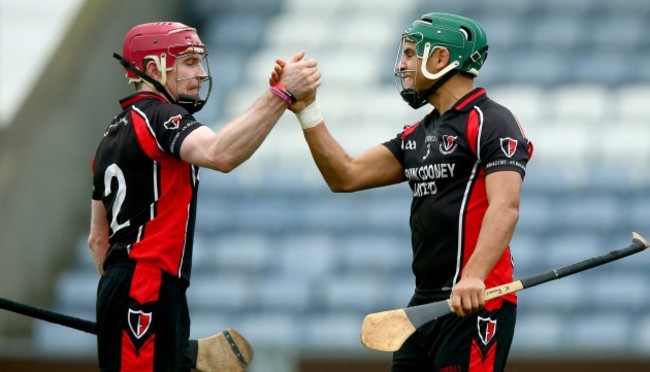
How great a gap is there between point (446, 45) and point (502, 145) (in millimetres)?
543

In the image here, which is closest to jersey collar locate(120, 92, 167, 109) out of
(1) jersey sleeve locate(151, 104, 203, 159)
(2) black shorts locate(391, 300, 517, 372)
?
(1) jersey sleeve locate(151, 104, 203, 159)

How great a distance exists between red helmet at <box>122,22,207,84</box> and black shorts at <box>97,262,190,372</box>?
0.80 m

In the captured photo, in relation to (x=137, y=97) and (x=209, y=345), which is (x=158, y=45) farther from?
(x=209, y=345)

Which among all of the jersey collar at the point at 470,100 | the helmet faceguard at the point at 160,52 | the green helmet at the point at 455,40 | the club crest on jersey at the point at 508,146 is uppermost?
the green helmet at the point at 455,40

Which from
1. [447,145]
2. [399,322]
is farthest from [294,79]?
[399,322]

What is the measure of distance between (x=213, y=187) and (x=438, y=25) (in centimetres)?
568

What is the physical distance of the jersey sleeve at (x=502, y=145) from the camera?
17.1ft

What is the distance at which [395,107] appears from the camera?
11.3 metres

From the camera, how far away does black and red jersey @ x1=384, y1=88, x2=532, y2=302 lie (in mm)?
5266

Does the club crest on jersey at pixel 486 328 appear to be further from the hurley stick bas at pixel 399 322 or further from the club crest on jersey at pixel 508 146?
the club crest on jersey at pixel 508 146

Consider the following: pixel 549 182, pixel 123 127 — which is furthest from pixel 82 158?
pixel 123 127

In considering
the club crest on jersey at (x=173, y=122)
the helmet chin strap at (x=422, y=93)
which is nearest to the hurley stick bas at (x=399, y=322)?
the helmet chin strap at (x=422, y=93)

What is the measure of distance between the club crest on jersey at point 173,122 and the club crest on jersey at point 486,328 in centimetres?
129

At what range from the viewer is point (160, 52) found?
555 centimetres
